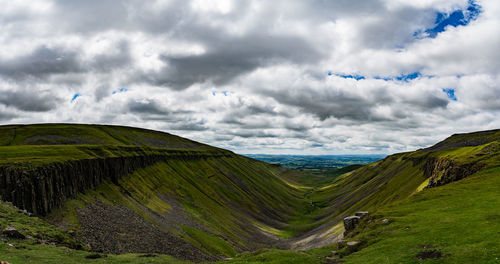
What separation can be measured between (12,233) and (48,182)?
111 feet

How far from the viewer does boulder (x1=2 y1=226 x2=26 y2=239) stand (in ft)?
133

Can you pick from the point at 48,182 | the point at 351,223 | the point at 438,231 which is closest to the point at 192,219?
the point at 48,182

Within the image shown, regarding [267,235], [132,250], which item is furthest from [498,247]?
[267,235]

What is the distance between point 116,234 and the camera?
7206cm

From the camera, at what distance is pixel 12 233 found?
4109cm

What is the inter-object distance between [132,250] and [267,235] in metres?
97.4

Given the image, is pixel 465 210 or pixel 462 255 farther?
pixel 465 210

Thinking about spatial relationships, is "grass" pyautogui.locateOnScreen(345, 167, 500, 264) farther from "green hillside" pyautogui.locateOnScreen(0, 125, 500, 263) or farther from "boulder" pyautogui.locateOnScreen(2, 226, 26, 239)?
"boulder" pyautogui.locateOnScreen(2, 226, 26, 239)

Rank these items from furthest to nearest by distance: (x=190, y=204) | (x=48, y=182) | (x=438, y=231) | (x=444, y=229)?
(x=190, y=204) < (x=48, y=182) < (x=444, y=229) < (x=438, y=231)

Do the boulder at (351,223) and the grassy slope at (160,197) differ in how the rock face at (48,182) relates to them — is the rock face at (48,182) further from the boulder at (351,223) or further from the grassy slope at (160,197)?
the boulder at (351,223)

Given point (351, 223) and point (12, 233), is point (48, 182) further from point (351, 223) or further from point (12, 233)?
point (351, 223)

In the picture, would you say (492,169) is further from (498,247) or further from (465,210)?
(498,247)

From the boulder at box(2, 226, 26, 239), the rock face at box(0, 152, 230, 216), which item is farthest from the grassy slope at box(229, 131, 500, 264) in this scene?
the rock face at box(0, 152, 230, 216)

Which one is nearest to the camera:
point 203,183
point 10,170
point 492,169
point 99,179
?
point 10,170
